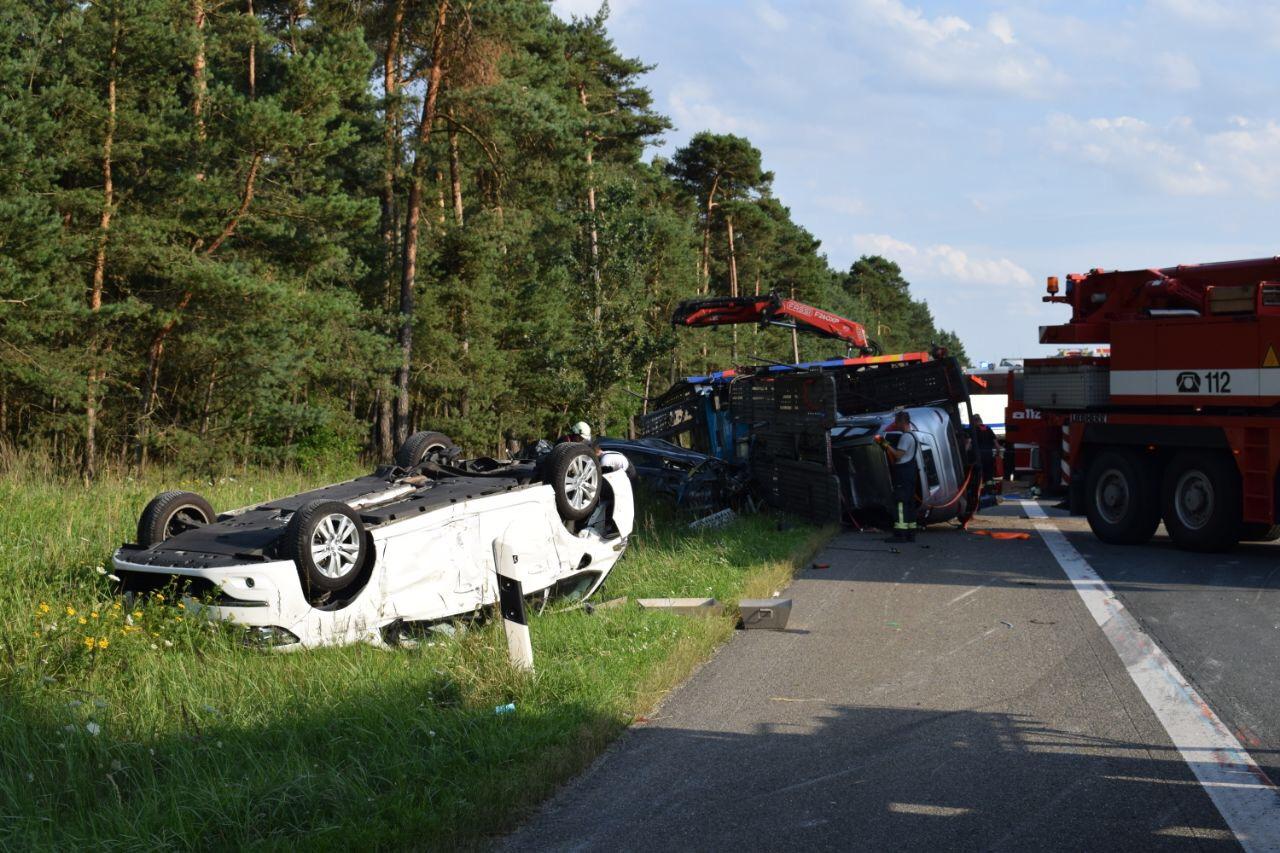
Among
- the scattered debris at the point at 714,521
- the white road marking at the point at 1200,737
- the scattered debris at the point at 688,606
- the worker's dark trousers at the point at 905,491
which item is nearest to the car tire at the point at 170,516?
the scattered debris at the point at 688,606

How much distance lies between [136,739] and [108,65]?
19.1 m

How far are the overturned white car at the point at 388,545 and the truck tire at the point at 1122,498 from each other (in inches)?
275

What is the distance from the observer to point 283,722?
18.6ft

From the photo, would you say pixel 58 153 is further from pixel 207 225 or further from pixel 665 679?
pixel 665 679

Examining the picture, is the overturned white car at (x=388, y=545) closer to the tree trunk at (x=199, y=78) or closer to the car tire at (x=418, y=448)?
the car tire at (x=418, y=448)

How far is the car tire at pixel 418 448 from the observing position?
10078 mm

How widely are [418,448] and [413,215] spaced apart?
62.2 ft

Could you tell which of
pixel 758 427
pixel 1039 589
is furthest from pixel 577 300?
pixel 1039 589

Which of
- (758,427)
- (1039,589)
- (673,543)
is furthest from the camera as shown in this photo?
(758,427)

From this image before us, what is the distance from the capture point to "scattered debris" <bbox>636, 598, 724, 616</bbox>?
8.76 metres

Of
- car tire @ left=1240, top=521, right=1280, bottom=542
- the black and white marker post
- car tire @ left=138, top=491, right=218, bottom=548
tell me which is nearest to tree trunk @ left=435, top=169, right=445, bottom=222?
car tire @ left=1240, top=521, right=1280, bottom=542

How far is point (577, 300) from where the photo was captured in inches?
1128

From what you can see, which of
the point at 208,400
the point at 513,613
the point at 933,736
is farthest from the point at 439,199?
the point at 933,736

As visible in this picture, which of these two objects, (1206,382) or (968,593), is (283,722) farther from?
(1206,382)
